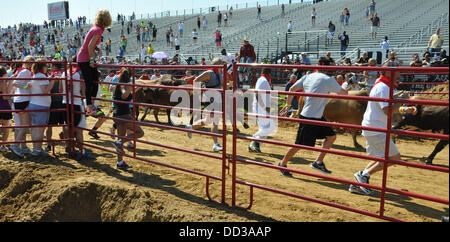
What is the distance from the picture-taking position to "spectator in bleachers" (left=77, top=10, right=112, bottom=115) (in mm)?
6012

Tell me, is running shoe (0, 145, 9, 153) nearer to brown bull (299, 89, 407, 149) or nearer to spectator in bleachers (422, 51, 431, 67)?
brown bull (299, 89, 407, 149)

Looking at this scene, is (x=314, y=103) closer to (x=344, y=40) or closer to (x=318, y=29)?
(x=344, y=40)

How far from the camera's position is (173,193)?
546cm

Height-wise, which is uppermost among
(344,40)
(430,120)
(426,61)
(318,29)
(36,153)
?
(318,29)

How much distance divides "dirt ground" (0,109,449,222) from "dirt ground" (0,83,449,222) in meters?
0.01

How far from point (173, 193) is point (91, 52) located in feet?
8.59

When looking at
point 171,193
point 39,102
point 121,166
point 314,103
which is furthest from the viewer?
point 39,102

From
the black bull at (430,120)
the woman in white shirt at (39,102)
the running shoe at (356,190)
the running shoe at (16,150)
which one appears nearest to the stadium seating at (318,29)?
the black bull at (430,120)

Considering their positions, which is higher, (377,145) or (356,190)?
(377,145)

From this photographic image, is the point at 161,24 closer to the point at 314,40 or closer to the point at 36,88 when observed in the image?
the point at 314,40

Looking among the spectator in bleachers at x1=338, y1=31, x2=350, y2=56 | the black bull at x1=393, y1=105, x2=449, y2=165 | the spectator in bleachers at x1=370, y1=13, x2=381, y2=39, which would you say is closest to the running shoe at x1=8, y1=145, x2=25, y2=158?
the black bull at x1=393, y1=105, x2=449, y2=165

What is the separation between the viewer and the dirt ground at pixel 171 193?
4.76 m

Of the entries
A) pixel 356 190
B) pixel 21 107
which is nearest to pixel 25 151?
pixel 21 107

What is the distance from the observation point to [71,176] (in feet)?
19.9
